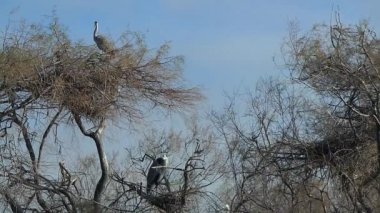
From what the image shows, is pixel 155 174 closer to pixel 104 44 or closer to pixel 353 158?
pixel 104 44

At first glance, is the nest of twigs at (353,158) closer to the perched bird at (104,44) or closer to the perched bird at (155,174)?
the perched bird at (155,174)

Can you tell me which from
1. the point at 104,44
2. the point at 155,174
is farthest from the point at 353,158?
the point at 104,44

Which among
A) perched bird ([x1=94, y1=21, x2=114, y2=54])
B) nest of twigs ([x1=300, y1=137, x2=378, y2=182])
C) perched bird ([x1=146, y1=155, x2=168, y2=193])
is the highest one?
perched bird ([x1=94, y1=21, x2=114, y2=54])

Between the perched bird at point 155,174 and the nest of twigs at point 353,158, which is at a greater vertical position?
the nest of twigs at point 353,158

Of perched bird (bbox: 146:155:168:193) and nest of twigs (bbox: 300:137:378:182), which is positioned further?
nest of twigs (bbox: 300:137:378:182)

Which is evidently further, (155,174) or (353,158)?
(353,158)

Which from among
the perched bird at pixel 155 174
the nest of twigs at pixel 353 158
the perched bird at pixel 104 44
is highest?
the perched bird at pixel 104 44

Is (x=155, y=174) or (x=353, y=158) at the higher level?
(x=353, y=158)

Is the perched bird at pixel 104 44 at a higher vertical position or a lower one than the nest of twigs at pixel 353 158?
higher

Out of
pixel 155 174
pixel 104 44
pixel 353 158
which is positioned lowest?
pixel 155 174

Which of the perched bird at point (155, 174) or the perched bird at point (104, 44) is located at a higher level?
the perched bird at point (104, 44)

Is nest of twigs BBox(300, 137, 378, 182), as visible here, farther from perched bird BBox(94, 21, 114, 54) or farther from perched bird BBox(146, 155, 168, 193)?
perched bird BBox(94, 21, 114, 54)

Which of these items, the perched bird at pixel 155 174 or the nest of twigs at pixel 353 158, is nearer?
the perched bird at pixel 155 174

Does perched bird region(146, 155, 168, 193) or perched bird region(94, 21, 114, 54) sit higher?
perched bird region(94, 21, 114, 54)
